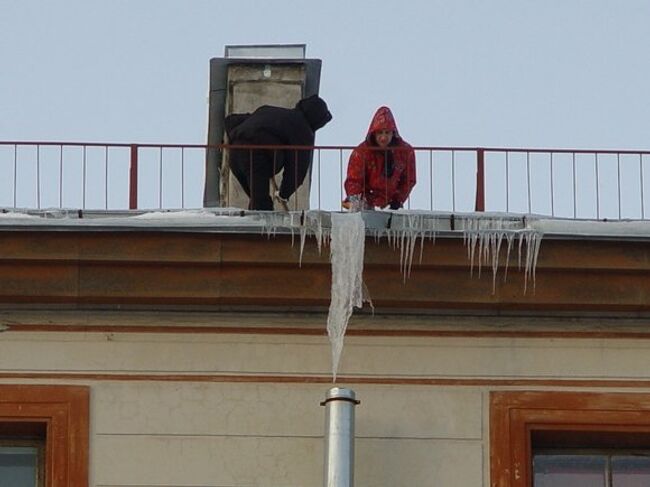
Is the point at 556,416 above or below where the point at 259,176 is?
below

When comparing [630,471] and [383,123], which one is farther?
[383,123]

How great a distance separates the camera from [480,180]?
1655cm

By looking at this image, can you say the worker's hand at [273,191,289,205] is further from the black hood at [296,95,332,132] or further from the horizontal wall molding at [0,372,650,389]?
the horizontal wall molding at [0,372,650,389]

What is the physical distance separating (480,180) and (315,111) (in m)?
2.33

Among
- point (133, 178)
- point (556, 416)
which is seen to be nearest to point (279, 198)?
point (133, 178)

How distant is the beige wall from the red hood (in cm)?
170

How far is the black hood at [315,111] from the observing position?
18516mm

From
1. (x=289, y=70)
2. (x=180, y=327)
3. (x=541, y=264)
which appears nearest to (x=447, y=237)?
(x=541, y=264)

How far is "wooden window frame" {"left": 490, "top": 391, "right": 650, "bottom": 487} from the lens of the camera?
16.1 metres

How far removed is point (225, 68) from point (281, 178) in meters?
2.38

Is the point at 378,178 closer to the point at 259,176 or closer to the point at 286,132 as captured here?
the point at 259,176

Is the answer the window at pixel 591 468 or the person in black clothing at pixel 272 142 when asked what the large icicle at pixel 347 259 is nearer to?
the person in black clothing at pixel 272 142

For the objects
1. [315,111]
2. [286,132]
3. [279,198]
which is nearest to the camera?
[279,198]

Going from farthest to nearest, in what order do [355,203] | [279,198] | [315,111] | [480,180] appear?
[315,111], [279,198], [355,203], [480,180]
